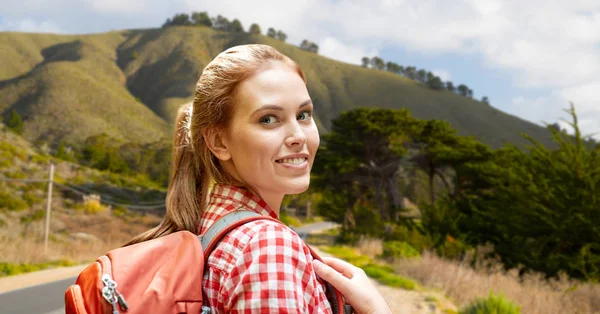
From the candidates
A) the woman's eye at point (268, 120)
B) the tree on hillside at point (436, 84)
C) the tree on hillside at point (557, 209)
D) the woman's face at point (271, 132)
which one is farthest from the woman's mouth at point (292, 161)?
the tree on hillside at point (436, 84)

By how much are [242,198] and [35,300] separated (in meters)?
11.1

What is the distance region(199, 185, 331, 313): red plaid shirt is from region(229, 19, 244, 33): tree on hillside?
16794cm

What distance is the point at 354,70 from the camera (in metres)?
151

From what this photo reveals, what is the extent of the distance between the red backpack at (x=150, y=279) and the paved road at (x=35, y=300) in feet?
31.8

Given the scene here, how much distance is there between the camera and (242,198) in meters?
1.84

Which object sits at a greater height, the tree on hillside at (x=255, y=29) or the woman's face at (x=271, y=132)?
the tree on hillside at (x=255, y=29)

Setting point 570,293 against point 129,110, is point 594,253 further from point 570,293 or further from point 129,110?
point 129,110

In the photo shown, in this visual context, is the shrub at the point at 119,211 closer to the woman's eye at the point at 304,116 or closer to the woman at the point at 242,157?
the woman at the point at 242,157

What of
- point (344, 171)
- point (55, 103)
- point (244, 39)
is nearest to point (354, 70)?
point (244, 39)

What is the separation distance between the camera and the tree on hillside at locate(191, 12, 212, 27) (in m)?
165

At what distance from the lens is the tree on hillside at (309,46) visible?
17225cm

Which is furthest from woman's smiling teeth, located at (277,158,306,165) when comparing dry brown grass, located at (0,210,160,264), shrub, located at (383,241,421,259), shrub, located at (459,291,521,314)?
shrub, located at (383,241,421,259)

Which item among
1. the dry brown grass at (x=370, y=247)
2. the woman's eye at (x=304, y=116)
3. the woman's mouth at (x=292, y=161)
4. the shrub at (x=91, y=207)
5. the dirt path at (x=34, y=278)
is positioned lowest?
the shrub at (x=91, y=207)

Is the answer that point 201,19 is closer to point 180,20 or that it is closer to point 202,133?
point 180,20
